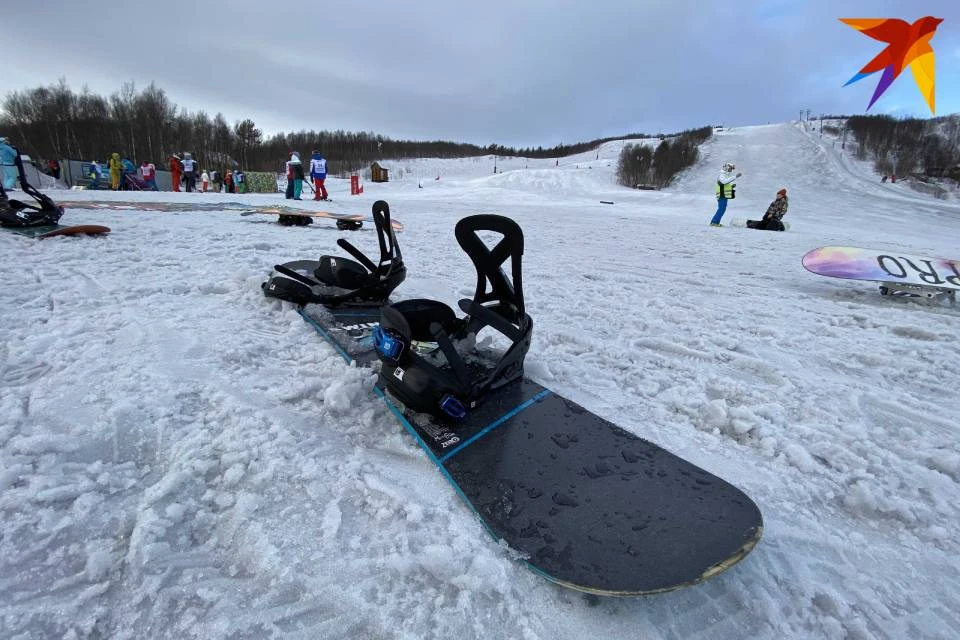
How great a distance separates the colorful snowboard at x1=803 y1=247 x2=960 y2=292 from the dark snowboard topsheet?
4475 mm

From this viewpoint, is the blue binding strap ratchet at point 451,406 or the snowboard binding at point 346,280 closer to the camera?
the blue binding strap ratchet at point 451,406

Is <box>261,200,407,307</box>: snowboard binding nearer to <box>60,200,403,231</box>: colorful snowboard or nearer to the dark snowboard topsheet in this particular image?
the dark snowboard topsheet

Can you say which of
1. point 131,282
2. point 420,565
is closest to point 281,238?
point 131,282

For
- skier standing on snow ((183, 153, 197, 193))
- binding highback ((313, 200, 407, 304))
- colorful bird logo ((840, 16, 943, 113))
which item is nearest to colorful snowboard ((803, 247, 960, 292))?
colorful bird logo ((840, 16, 943, 113))

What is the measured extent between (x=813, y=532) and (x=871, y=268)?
15.4 feet

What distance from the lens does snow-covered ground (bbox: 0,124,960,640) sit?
134cm

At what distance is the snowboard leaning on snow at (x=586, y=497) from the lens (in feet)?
4.72

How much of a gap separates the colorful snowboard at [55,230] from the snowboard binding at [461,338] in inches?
241

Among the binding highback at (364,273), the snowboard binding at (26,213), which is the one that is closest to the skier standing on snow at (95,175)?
the snowboard binding at (26,213)

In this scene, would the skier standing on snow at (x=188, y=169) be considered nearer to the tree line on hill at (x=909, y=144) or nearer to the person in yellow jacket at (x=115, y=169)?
the person in yellow jacket at (x=115, y=169)

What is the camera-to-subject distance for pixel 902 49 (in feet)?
22.6

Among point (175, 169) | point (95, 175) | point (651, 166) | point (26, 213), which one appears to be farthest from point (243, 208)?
point (651, 166)

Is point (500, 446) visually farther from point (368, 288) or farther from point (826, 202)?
point (826, 202)

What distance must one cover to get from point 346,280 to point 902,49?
30.5 ft
